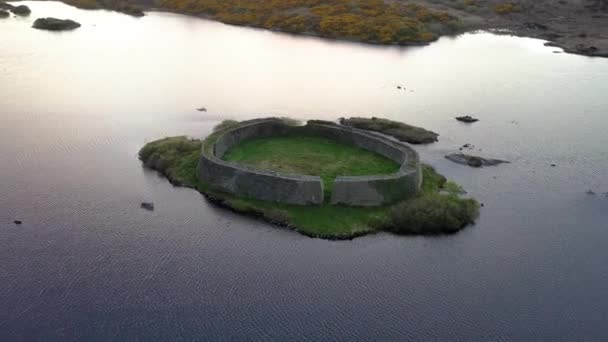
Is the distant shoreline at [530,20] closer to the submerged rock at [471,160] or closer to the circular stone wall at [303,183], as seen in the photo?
the submerged rock at [471,160]

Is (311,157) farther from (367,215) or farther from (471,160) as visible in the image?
(471,160)

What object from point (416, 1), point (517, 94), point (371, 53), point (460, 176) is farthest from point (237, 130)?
point (416, 1)

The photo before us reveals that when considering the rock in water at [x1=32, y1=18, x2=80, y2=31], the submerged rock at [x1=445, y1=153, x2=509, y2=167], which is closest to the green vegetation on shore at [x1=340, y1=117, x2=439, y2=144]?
the submerged rock at [x1=445, y1=153, x2=509, y2=167]

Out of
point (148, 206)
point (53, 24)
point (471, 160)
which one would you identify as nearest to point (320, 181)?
point (148, 206)

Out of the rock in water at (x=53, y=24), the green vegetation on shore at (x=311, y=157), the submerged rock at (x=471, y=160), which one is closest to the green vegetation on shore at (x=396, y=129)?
the submerged rock at (x=471, y=160)

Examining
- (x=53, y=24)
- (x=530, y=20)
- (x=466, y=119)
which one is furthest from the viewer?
(x=530, y=20)

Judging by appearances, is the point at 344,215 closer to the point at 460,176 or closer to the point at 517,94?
the point at 460,176
